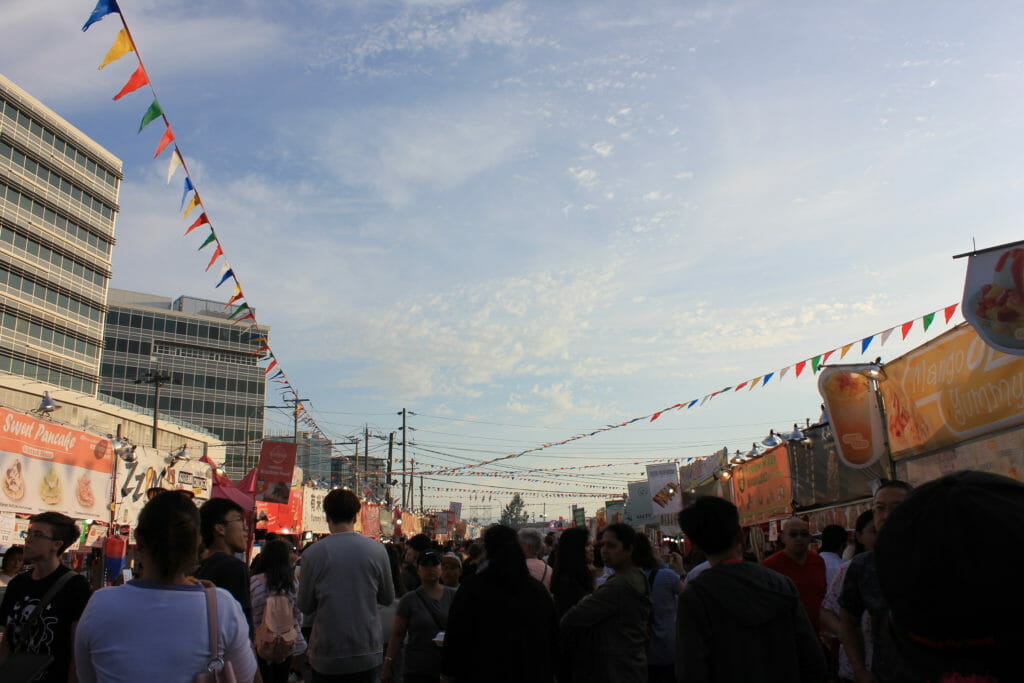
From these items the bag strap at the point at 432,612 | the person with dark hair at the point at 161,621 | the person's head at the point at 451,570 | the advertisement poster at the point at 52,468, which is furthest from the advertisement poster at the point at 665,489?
the person with dark hair at the point at 161,621

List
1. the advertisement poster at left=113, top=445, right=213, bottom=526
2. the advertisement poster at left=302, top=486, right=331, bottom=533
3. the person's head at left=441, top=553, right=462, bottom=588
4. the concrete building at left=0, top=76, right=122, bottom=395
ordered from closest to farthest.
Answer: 1. the person's head at left=441, top=553, right=462, bottom=588
2. the advertisement poster at left=113, top=445, right=213, bottom=526
3. the advertisement poster at left=302, top=486, right=331, bottom=533
4. the concrete building at left=0, top=76, right=122, bottom=395

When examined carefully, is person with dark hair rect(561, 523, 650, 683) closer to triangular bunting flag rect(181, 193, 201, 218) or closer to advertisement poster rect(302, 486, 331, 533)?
triangular bunting flag rect(181, 193, 201, 218)

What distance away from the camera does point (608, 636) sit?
479cm

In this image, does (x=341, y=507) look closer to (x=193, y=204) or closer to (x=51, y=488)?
(x=193, y=204)

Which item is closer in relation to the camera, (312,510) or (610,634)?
(610,634)

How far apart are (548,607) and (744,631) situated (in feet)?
5.00

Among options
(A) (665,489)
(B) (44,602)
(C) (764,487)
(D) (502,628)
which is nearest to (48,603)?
(B) (44,602)

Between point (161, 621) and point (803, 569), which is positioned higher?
point (161, 621)

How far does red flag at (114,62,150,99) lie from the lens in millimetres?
10180

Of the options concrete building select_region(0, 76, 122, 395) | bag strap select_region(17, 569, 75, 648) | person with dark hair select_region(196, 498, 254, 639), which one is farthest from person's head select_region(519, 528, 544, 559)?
concrete building select_region(0, 76, 122, 395)

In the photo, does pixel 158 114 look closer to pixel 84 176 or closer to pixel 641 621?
pixel 641 621

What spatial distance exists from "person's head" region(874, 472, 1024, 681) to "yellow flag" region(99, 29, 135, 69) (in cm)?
1042

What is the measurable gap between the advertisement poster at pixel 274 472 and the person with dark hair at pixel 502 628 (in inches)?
656

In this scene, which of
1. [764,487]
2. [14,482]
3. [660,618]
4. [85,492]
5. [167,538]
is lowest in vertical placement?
[660,618]
